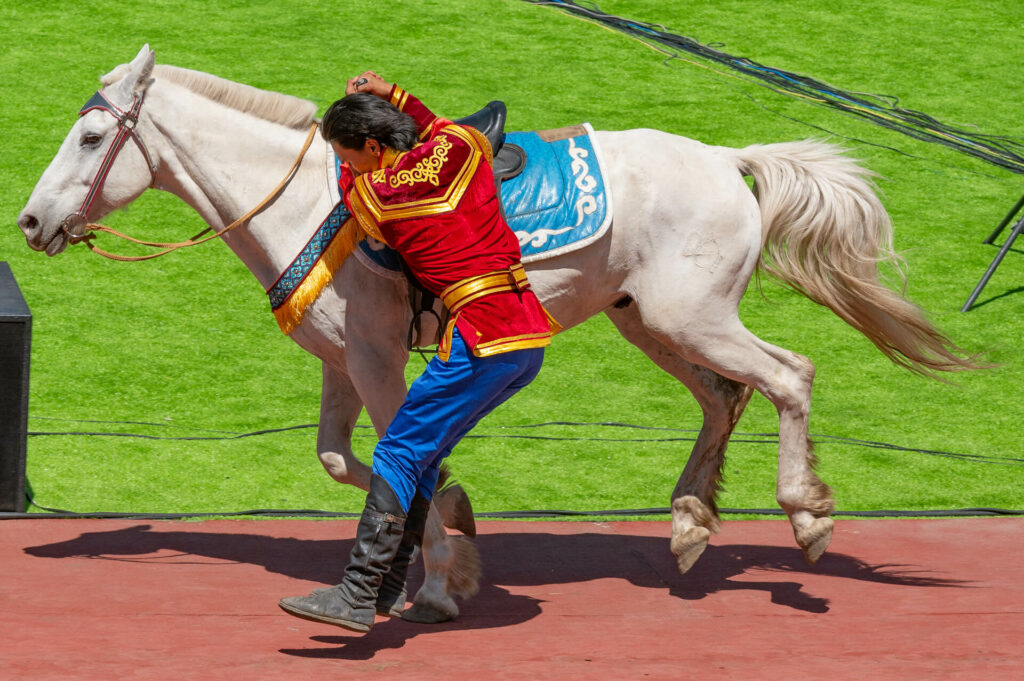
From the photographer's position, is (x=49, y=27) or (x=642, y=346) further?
(x=49, y=27)

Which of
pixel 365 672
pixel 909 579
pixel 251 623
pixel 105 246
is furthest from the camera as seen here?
pixel 105 246

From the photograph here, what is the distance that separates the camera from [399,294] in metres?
4.30

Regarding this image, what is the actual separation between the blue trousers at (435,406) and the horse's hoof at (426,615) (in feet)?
1.67

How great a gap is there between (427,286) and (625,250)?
0.91 meters

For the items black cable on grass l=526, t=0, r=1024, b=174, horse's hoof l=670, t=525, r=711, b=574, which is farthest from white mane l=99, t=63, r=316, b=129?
black cable on grass l=526, t=0, r=1024, b=174

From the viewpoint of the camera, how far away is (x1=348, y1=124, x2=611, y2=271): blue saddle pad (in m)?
4.41

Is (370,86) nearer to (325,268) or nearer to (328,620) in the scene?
(325,268)

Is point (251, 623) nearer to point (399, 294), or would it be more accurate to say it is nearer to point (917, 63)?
point (399, 294)

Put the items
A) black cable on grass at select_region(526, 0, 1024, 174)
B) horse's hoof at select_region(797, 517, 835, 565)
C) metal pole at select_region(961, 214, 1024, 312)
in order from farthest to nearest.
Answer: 1. black cable on grass at select_region(526, 0, 1024, 174)
2. metal pole at select_region(961, 214, 1024, 312)
3. horse's hoof at select_region(797, 517, 835, 565)

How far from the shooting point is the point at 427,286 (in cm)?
397

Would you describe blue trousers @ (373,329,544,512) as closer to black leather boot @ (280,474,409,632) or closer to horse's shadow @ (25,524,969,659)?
black leather boot @ (280,474,409,632)

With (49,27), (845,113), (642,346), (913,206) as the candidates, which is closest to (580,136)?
(642,346)

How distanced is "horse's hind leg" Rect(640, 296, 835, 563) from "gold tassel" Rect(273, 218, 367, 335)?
109 centimetres

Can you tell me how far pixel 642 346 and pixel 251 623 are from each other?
1.86 meters
